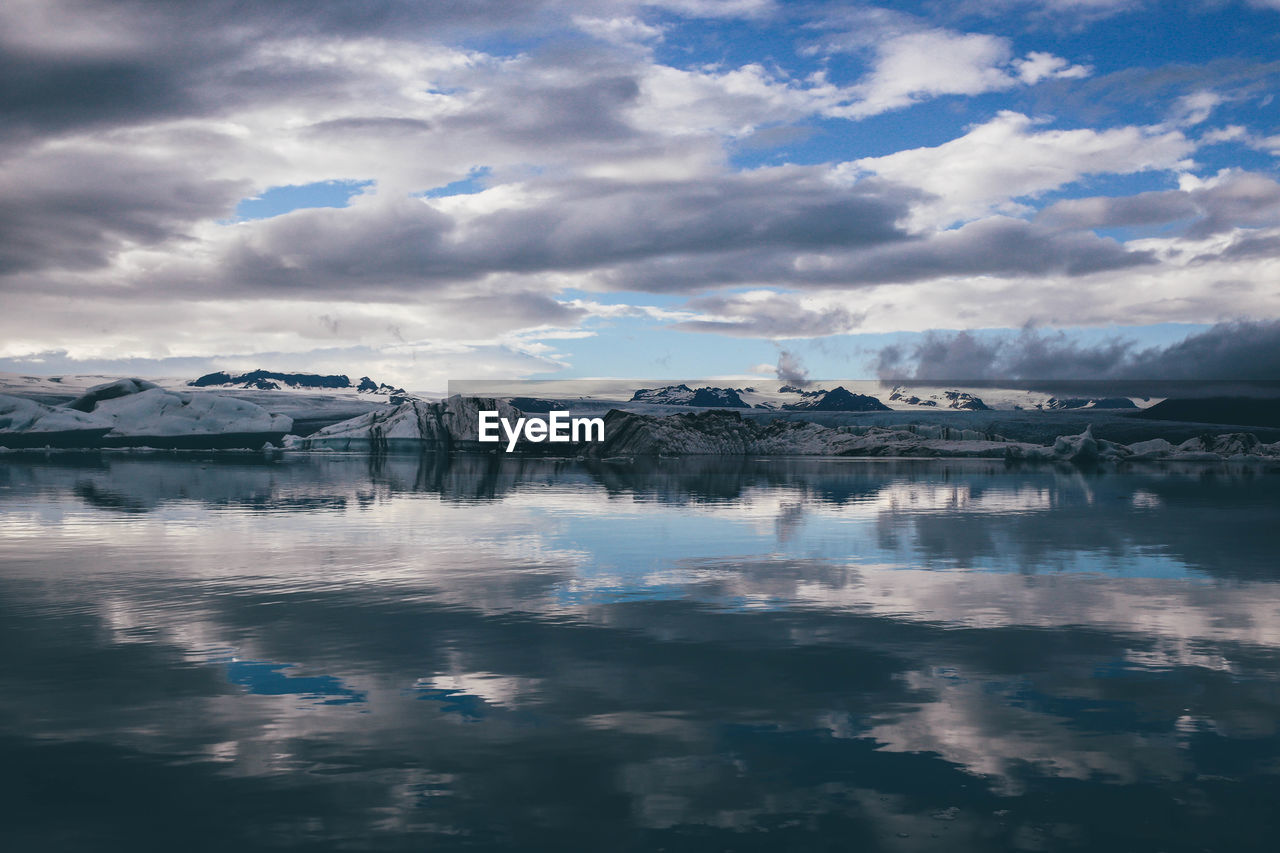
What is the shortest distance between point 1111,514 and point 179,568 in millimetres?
22245

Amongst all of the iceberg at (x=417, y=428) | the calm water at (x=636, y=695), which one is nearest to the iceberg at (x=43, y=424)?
the iceberg at (x=417, y=428)

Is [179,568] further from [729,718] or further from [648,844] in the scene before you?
[648,844]

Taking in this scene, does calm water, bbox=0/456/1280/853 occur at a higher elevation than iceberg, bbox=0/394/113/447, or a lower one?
lower

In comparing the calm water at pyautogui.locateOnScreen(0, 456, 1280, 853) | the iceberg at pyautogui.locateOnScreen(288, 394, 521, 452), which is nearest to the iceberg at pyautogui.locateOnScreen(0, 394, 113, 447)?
the iceberg at pyautogui.locateOnScreen(288, 394, 521, 452)

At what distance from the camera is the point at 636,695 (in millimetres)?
7980

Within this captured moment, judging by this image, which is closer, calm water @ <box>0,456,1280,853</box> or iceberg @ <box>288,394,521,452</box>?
calm water @ <box>0,456,1280,853</box>

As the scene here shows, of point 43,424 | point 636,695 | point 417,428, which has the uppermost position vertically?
point 43,424

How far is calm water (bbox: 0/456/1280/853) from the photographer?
5.55 m

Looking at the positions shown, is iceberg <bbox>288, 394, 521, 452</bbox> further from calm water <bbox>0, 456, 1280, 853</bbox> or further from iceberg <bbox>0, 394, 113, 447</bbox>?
calm water <bbox>0, 456, 1280, 853</bbox>

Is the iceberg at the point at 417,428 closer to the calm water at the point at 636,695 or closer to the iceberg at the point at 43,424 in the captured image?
the iceberg at the point at 43,424

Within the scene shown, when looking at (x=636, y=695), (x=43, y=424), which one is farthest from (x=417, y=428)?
(x=636, y=695)

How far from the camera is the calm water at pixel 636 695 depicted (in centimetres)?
555

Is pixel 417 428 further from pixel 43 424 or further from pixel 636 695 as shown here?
pixel 636 695

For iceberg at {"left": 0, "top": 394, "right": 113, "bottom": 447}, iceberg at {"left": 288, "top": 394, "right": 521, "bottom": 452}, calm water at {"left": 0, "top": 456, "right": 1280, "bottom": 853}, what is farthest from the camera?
iceberg at {"left": 288, "top": 394, "right": 521, "bottom": 452}
